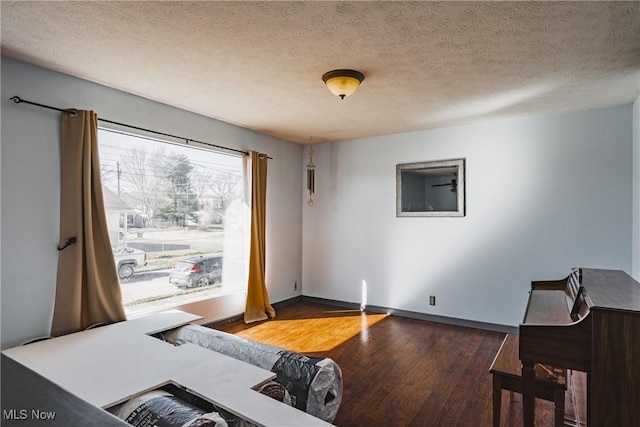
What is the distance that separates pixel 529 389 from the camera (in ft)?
6.11

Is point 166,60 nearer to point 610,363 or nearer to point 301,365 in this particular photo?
point 301,365

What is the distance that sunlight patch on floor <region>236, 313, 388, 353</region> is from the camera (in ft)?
11.9

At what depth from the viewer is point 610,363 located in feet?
5.66

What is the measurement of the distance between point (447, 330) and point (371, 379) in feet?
5.33

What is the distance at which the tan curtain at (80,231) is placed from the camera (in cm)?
280

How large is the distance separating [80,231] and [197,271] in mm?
1414

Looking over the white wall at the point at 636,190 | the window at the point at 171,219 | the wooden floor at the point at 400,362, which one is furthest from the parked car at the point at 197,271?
the white wall at the point at 636,190

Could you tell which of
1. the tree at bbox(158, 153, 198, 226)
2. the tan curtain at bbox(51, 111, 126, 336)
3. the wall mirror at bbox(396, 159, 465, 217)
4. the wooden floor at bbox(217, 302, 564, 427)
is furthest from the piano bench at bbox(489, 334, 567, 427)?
the tree at bbox(158, 153, 198, 226)

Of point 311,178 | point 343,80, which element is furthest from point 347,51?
point 311,178

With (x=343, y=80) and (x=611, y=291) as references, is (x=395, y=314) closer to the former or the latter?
(x=611, y=291)

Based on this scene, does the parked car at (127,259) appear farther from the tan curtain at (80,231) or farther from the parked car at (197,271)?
the parked car at (197,271)

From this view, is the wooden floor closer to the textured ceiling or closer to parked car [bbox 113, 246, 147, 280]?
parked car [bbox 113, 246, 147, 280]

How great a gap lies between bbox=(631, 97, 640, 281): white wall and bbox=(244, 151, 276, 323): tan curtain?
3875 mm
